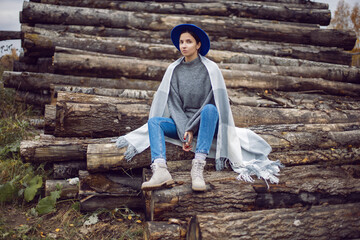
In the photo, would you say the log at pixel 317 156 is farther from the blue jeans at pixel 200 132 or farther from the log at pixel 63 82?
the log at pixel 63 82

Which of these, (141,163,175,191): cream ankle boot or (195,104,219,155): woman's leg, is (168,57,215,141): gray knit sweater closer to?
(195,104,219,155): woman's leg

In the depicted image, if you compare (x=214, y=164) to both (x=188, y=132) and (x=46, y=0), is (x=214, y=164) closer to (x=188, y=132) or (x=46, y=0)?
(x=188, y=132)

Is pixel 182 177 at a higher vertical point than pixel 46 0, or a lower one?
lower

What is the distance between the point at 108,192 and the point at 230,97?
290cm

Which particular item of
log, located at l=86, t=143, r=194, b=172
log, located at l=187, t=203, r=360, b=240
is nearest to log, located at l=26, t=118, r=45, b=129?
log, located at l=86, t=143, r=194, b=172

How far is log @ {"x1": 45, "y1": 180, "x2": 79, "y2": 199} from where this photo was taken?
12.1ft

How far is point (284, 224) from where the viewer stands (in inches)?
101

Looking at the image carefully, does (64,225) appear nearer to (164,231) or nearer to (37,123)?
(164,231)

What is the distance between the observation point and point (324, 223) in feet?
8.64

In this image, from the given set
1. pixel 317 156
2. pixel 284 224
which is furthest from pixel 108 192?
pixel 317 156

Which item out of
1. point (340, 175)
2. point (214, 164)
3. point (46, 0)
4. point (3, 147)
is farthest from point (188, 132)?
point (46, 0)

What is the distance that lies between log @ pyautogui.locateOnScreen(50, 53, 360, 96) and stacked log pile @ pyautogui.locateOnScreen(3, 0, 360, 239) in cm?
2

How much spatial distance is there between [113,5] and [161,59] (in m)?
2.30

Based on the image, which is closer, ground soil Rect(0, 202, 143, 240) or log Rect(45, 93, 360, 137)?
ground soil Rect(0, 202, 143, 240)
